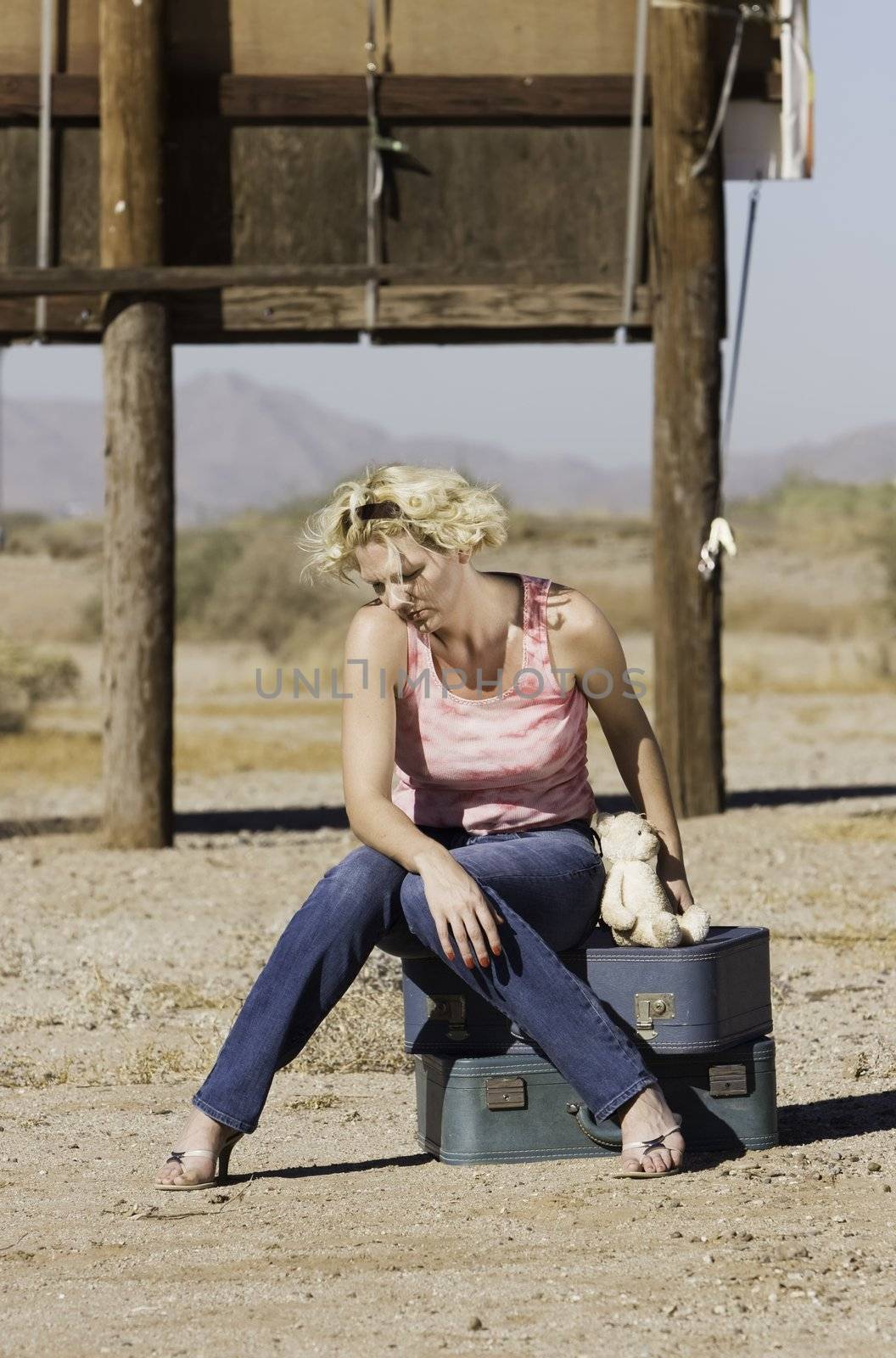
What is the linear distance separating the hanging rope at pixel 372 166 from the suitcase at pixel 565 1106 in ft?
17.8

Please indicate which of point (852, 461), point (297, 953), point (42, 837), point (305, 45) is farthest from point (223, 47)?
point (852, 461)

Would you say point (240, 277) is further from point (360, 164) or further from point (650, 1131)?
point (650, 1131)

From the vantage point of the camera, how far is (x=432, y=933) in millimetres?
3953

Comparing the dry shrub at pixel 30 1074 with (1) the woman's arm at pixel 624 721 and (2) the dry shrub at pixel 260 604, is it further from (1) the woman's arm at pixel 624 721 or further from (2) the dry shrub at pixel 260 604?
(2) the dry shrub at pixel 260 604

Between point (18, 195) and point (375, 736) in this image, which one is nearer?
point (375, 736)

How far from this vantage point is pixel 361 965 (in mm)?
3992

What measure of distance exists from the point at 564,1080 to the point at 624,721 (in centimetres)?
79

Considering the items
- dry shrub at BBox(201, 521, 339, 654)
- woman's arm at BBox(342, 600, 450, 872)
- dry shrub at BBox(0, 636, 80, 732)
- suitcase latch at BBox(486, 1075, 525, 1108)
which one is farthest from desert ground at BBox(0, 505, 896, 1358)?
dry shrub at BBox(201, 521, 339, 654)

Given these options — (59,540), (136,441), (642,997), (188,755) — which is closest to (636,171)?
(136,441)

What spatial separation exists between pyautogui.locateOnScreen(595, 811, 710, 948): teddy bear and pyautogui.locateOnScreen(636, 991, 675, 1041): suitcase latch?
111 millimetres

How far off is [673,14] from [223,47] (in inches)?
81.8

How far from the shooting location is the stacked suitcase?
409 centimetres

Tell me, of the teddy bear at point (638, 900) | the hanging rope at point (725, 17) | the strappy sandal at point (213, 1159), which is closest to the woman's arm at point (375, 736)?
the teddy bear at point (638, 900)

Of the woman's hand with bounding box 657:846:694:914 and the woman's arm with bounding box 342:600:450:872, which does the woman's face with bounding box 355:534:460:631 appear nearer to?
the woman's arm with bounding box 342:600:450:872
